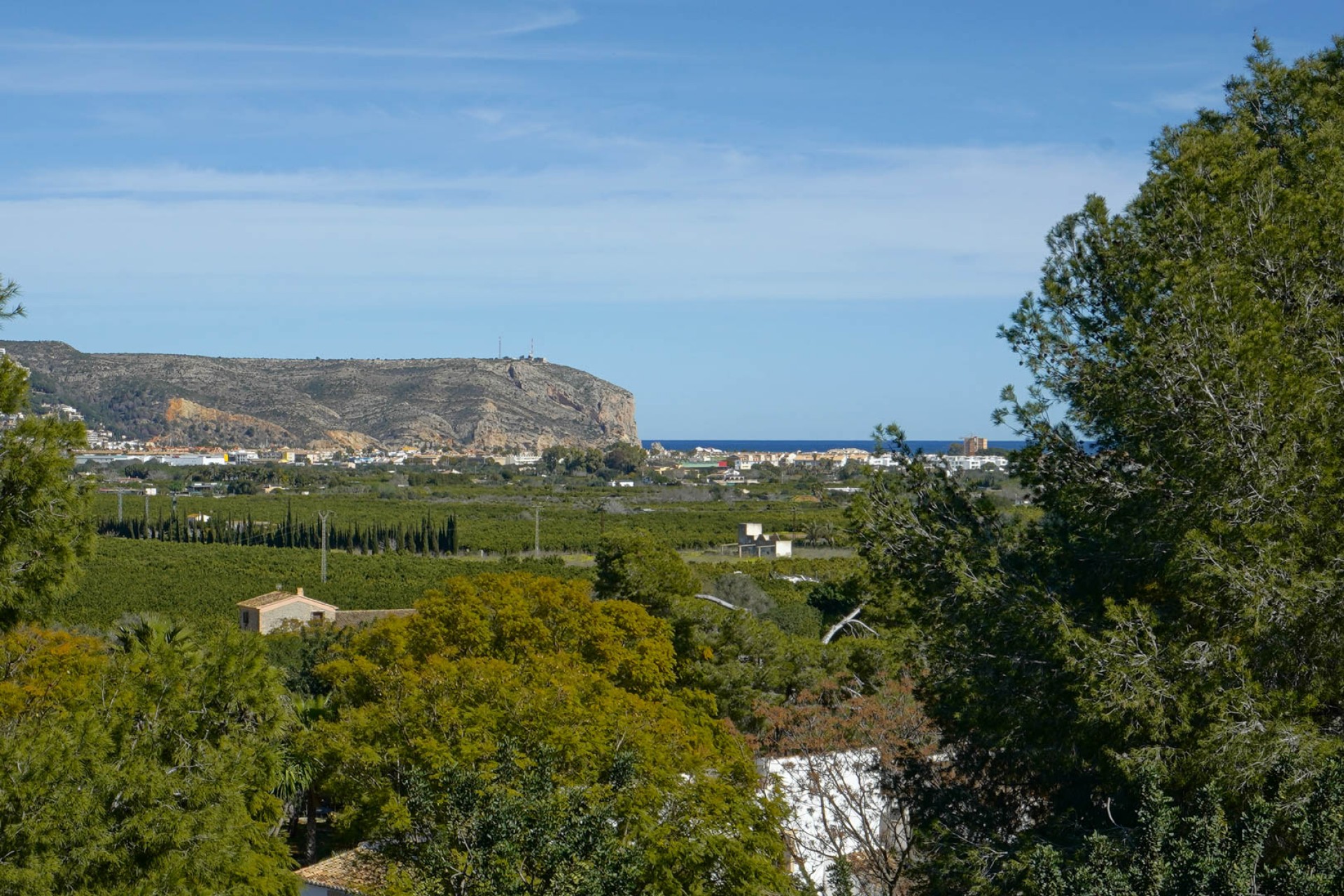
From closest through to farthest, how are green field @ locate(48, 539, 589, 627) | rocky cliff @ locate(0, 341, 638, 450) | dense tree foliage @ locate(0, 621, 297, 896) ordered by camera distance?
dense tree foliage @ locate(0, 621, 297, 896)
green field @ locate(48, 539, 589, 627)
rocky cliff @ locate(0, 341, 638, 450)

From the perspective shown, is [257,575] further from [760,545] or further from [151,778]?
[151,778]

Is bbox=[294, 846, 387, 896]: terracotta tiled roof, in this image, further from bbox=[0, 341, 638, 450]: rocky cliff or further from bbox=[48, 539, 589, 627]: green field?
bbox=[0, 341, 638, 450]: rocky cliff

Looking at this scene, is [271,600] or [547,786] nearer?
[547,786]

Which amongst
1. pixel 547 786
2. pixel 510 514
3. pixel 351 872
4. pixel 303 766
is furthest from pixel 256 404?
pixel 547 786

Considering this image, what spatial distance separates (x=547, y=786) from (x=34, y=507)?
191 inches

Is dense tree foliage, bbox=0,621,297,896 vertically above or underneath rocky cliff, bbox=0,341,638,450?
underneath

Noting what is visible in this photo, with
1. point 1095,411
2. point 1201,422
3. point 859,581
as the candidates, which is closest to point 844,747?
point 859,581

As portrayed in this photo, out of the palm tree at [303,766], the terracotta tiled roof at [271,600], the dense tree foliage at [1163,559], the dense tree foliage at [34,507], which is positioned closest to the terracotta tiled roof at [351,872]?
the palm tree at [303,766]

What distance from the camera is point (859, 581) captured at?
12430mm

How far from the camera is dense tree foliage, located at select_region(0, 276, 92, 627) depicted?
376 inches

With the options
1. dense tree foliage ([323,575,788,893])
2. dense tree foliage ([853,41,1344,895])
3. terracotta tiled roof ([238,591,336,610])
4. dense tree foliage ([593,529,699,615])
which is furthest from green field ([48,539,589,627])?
dense tree foliage ([853,41,1344,895])

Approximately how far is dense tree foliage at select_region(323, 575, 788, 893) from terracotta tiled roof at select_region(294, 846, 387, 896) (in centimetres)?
41

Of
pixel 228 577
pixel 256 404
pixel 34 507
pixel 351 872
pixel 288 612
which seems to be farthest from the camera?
pixel 256 404

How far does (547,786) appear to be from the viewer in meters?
11.8
